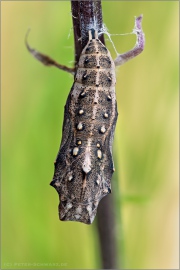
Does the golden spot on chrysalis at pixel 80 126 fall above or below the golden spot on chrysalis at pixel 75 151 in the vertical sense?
above

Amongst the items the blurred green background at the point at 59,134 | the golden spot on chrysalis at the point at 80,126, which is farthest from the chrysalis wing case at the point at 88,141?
the blurred green background at the point at 59,134

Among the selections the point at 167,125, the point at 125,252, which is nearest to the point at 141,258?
the point at 125,252

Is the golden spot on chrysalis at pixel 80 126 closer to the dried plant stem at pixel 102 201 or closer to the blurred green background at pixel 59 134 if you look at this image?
the dried plant stem at pixel 102 201

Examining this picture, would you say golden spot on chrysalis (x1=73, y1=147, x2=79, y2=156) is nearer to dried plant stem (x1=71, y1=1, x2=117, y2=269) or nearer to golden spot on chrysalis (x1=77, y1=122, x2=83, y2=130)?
golden spot on chrysalis (x1=77, y1=122, x2=83, y2=130)

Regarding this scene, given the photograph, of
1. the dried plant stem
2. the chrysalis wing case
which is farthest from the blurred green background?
the chrysalis wing case

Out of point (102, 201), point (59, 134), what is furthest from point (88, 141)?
point (59, 134)

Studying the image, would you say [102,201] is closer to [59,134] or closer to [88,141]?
[88,141]
